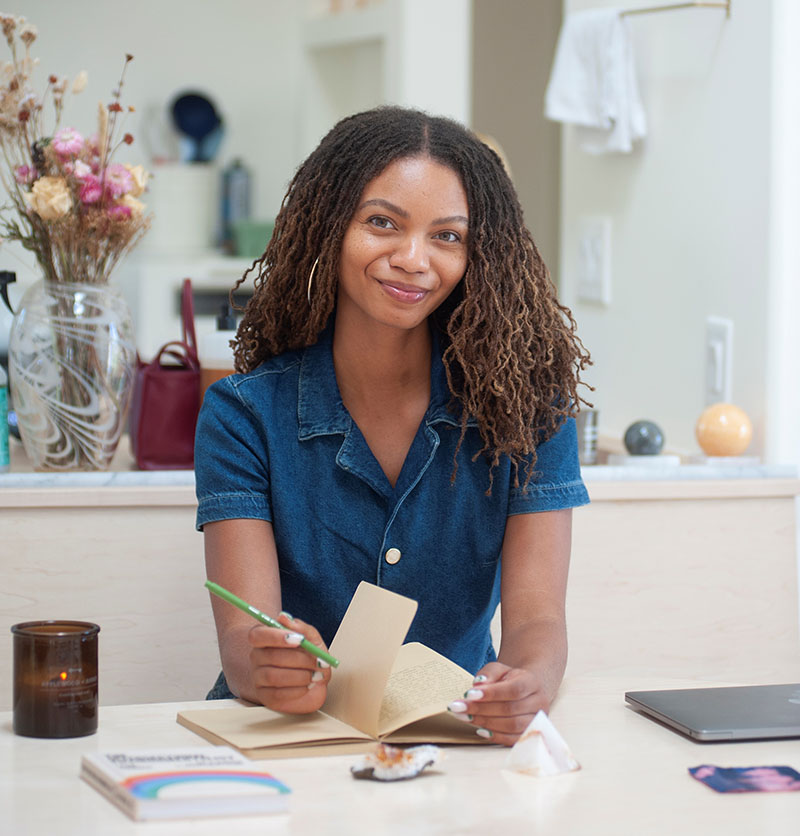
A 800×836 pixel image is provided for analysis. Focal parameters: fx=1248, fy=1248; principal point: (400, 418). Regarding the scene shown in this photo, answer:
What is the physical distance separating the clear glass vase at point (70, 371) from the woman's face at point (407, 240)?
0.55 m

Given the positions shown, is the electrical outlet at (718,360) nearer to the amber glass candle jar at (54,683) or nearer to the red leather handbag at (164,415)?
the red leather handbag at (164,415)

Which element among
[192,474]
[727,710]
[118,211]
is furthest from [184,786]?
[118,211]

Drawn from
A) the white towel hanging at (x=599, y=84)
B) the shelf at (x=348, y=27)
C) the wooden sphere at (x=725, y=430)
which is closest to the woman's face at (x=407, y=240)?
the wooden sphere at (x=725, y=430)

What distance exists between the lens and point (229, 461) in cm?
129

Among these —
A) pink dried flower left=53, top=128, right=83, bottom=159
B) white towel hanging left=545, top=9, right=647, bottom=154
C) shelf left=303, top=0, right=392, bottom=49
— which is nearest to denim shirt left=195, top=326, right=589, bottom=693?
pink dried flower left=53, top=128, right=83, bottom=159

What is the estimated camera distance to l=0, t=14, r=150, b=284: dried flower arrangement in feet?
5.52

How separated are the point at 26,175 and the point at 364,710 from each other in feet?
3.36

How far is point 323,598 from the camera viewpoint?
1338mm

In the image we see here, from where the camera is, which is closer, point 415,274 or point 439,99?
point 415,274

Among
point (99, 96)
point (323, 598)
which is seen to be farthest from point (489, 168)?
point (99, 96)

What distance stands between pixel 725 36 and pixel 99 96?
9.27 feet

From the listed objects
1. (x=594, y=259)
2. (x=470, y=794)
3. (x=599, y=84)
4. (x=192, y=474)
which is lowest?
(x=470, y=794)

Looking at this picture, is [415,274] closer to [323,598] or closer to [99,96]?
[323,598]

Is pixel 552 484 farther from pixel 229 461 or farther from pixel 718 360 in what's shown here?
pixel 718 360
